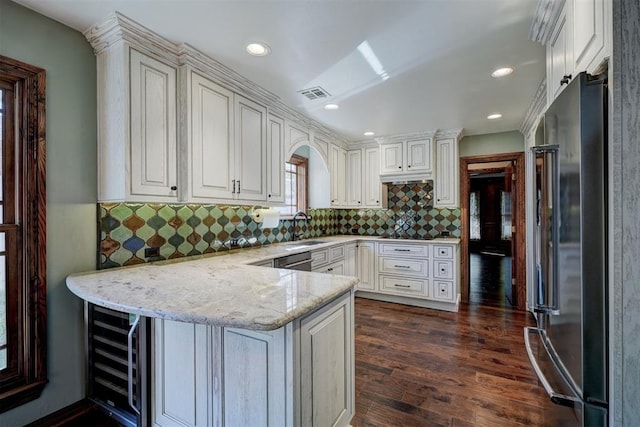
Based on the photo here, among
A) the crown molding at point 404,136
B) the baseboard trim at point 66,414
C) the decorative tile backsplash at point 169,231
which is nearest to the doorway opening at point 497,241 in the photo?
the crown molding at point 404,136

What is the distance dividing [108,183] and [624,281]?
248cm

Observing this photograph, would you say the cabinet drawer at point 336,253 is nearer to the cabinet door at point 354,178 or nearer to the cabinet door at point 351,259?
the cabinet door at point 351,259

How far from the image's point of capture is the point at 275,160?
2902mm

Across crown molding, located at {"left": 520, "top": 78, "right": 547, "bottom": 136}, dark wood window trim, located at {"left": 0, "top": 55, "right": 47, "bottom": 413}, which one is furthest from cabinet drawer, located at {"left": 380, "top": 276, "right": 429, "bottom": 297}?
dark wood window trim, located at {"left": 0, "top": 55, "right": 47, "bottom": 413}

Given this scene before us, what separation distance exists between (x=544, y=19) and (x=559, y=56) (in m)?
0.27

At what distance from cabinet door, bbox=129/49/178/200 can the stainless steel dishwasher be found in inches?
40.9

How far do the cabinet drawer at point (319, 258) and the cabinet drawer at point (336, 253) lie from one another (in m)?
0.10

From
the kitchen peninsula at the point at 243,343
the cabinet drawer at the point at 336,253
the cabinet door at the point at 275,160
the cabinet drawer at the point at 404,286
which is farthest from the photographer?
the cabinet drawer at the point at 404,286

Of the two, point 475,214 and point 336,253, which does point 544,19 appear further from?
point 475,214

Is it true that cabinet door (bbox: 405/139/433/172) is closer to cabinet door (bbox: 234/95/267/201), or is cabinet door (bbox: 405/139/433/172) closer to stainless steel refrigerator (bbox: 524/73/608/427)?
cabinet door (bbox: 234/95/267/201)

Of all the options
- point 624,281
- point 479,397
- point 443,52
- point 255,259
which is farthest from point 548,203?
point 255,259

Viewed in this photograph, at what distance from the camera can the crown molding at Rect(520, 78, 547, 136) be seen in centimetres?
255

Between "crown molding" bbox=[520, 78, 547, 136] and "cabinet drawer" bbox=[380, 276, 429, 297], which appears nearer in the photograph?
"crown molding" bbox=[520, 78, 547, 136]

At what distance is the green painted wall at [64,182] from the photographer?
5.26ft
